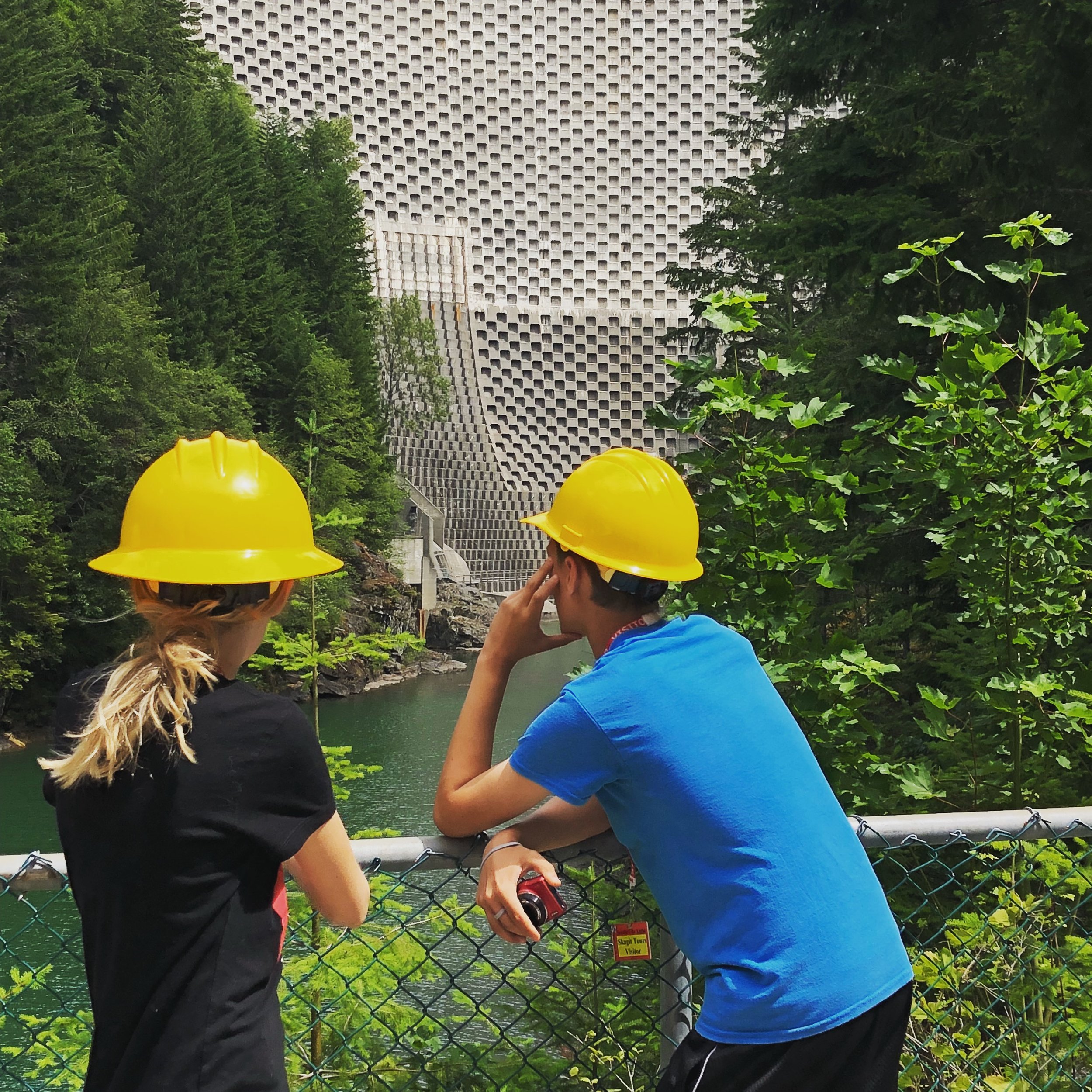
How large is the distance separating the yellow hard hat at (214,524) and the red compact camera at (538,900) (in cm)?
46

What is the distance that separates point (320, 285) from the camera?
1772 inches

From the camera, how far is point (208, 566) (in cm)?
133

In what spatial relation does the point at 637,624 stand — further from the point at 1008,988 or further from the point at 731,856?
the point at 1008,988

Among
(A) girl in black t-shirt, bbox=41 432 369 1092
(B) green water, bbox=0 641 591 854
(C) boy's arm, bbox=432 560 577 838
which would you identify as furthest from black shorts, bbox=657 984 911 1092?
(B) green water, bbox=0 641 591 854

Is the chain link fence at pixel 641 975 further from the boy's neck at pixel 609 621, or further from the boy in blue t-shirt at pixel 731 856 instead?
the boy's neck at pixel 609 621

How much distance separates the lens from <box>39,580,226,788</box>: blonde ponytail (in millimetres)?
1209

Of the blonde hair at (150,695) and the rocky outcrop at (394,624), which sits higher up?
the blonde hair at (150,695)

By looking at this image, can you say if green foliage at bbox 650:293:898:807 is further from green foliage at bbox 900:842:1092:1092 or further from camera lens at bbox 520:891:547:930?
camera lens at bbox 520:891:547:930

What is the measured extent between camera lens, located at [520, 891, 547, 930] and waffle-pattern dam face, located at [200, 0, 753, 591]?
4978 centimetres

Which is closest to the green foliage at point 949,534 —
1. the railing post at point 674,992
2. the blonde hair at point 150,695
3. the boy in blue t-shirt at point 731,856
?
the railing post at point 674,992

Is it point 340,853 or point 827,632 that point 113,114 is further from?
point 340,853

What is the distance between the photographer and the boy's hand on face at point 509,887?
1428mm

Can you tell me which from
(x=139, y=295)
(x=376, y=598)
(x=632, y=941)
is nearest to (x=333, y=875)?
(x=632, y=941)

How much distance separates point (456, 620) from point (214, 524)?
40.5 m
